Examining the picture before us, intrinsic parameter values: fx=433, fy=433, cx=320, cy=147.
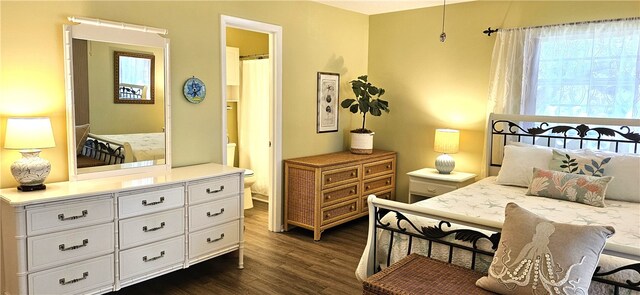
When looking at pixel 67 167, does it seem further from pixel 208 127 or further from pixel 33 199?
pixel 208 127

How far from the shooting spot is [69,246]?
2.46 m

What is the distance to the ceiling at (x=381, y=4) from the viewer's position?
4.52 metres

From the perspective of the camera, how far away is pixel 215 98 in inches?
145

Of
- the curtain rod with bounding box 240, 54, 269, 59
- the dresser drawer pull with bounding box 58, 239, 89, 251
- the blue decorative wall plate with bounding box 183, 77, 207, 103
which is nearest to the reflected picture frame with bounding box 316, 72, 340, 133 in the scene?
the curtain rod with bounding box 240, 54, 269, 59

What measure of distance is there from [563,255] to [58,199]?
2525 mm

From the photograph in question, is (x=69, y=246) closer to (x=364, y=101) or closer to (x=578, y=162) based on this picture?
(x=364, y=101)

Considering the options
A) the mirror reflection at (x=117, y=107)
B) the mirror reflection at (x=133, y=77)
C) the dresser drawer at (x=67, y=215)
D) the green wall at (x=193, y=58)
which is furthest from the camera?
the mirror reflection at (x=133, y=77)

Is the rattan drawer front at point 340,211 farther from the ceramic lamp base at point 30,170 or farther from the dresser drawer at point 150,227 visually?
the ceramic lamp base at point 30,170

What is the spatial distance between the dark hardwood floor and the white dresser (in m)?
0.20

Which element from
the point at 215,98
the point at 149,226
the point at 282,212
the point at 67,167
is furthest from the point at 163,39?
the point at 282,212

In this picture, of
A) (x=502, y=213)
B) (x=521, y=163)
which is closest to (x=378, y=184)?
(x=521, y=163)

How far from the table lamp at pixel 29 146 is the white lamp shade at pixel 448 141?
3393 millimetres

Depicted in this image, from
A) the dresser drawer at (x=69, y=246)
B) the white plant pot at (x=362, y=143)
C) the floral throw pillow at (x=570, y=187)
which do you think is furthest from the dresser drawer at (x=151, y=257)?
the floral throw pillow at (x=570, y=187)

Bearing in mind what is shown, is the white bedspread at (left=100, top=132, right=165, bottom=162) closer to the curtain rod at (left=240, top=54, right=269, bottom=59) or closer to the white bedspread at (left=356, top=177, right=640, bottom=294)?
the white bedspread at (left=356, top=177, right=640, bottom=294)
